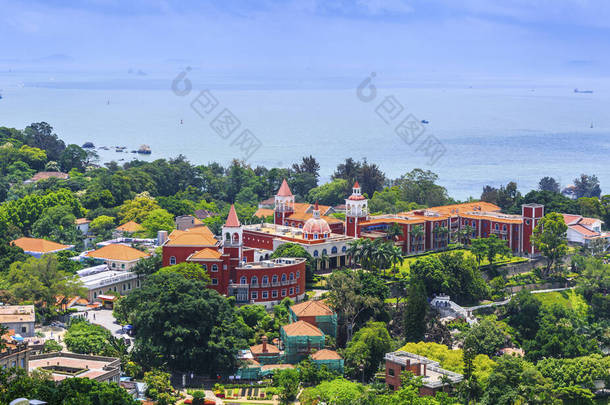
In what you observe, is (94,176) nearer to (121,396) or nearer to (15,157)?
(15,157)

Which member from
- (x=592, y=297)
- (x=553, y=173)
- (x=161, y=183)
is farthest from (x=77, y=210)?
(x=553, y=173)

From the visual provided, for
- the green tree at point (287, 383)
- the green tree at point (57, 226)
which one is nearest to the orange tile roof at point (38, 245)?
the green tree at point (57, 226)

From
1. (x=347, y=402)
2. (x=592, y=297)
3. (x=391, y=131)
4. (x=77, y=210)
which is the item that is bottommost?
(x=347, y=402)

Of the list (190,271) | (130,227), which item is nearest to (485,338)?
(190,271)

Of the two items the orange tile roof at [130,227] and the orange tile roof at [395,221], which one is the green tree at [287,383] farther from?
the orange tile roof at [130,227]

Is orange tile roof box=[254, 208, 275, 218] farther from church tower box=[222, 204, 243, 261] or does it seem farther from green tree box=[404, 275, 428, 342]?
green tree box=[404, 275, 428, 342]

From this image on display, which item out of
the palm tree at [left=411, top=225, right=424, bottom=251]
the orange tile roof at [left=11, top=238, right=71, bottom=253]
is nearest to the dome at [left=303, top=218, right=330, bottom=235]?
the palm tree at [left=411, top=225, right=424, bottom=251]

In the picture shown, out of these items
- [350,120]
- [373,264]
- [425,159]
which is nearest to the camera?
[373,264]
